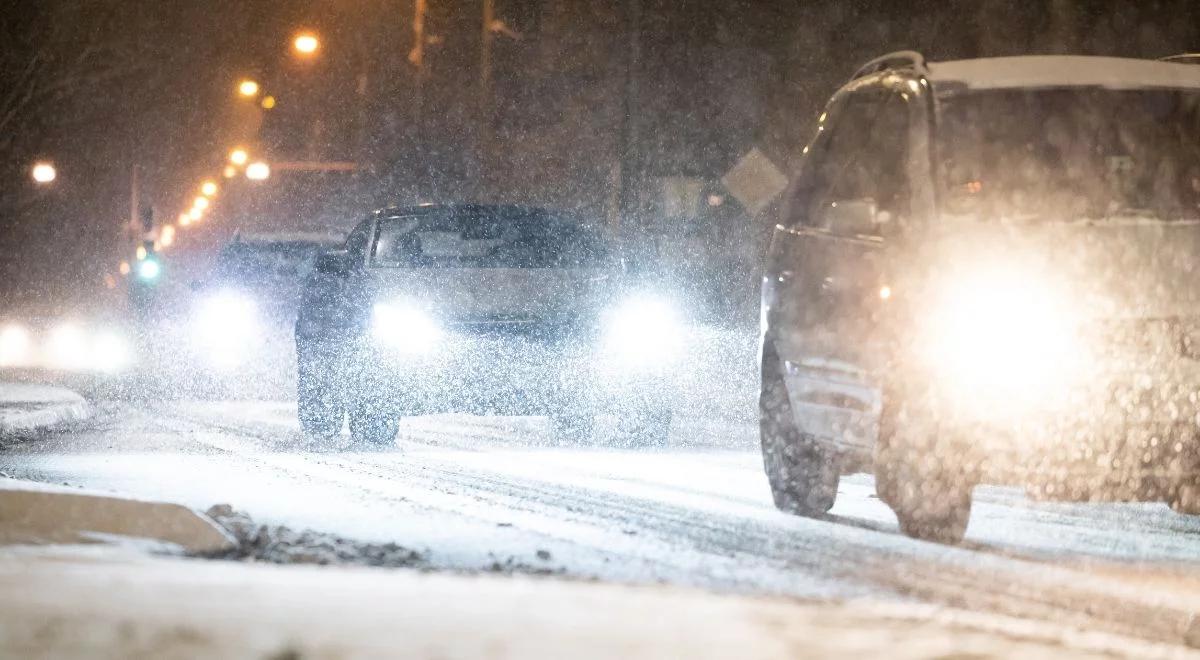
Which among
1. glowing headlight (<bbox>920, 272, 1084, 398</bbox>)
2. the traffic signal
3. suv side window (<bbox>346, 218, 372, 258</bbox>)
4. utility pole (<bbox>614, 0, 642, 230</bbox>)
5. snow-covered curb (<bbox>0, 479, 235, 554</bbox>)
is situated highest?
utility pole (<bbox>614, 0, 642, 230</bbox>)

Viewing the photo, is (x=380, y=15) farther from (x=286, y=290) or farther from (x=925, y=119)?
(x=925, y=119)

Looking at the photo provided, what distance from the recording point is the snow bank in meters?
4.78

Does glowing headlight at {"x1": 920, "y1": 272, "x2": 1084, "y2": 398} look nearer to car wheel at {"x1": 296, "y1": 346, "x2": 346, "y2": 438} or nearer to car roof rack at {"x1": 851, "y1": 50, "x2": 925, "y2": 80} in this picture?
car roof rack at {"x1": 851, "y1": 50, "x2": 925, "y2": 80}

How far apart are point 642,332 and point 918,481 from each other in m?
6.20

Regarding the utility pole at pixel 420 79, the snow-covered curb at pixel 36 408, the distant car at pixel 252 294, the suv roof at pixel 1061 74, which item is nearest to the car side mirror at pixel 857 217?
the suv roof at pixel 1061 74

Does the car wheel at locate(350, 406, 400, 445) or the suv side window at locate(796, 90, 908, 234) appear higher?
the suv side window at locate(796, 90, 908, 234)

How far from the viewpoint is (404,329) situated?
13461mm

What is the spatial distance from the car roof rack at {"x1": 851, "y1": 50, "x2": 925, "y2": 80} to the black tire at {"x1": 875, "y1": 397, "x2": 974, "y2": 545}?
1867mm

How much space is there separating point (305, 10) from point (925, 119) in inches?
2239

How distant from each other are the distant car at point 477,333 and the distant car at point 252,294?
6.70 m

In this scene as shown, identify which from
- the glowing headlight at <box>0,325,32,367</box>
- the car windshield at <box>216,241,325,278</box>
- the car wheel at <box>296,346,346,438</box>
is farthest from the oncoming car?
the glowing headlight at <box>0,325,32,367</box>

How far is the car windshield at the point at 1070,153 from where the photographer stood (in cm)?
805

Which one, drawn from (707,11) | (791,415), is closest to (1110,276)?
(791,415)

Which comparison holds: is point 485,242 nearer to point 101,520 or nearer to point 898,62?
point 898,62
